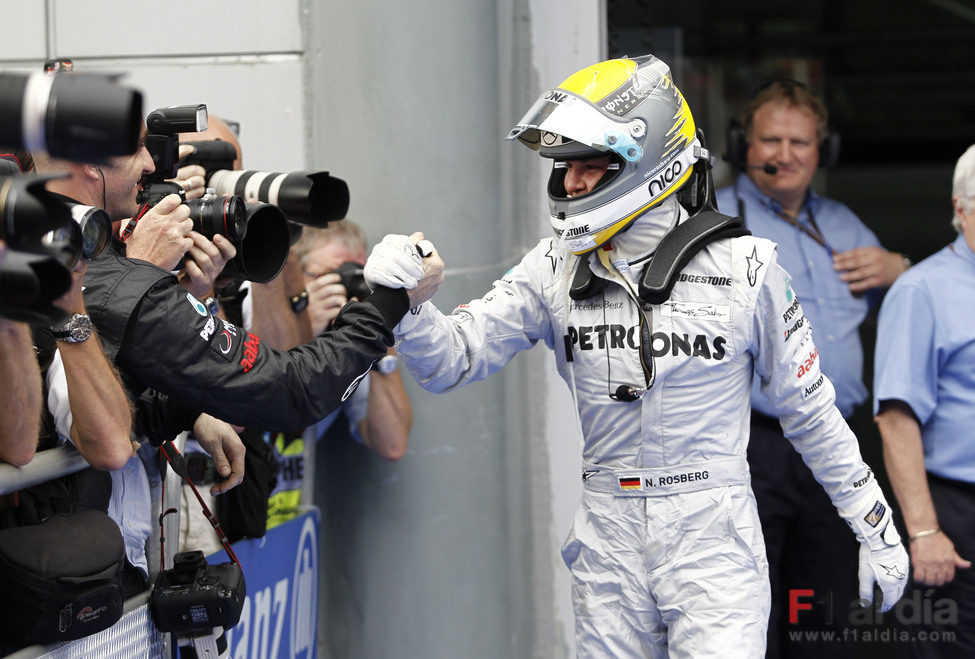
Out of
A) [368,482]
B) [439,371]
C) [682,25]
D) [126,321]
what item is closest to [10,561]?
[126,321]

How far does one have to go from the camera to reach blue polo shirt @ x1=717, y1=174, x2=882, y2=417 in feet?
13.0

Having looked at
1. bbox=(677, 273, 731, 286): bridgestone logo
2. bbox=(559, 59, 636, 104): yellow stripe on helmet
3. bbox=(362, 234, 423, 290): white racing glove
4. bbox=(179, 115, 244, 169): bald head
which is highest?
bbox=(559, 59, 636, 104): yellow stripe on helmet

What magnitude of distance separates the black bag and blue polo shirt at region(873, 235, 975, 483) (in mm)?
2507

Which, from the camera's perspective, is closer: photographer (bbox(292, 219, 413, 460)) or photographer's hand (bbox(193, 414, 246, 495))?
photographer's hand (bbox(193, 414, 246, 495))

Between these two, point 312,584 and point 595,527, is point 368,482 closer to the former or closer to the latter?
point 312,584

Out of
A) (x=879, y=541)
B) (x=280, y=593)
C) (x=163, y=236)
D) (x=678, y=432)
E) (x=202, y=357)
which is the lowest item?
(x=280, y=593)

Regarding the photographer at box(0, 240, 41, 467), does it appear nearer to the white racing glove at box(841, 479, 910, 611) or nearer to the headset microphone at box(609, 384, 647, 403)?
the headset microphone at box(609, 384, 647, 403)

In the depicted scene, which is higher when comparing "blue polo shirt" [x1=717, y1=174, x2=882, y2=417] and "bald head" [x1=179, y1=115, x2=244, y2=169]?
"bald head" [x1=179, y1=115, x2=244, y2=169]

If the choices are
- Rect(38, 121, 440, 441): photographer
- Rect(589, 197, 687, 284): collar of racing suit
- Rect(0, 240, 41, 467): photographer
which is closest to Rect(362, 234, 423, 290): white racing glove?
Rect(38, 121, 440, 441): photographer

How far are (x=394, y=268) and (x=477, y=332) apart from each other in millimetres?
420

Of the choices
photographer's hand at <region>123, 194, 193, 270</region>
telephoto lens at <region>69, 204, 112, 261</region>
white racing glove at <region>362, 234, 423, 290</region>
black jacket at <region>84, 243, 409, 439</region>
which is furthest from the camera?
white racing glove at <region>362, 234, 423, 290</region>

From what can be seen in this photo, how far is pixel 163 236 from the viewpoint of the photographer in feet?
7.68

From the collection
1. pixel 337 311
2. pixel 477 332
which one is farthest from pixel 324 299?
pixel 477 332

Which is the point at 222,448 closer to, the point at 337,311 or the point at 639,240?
the point at 337,311
